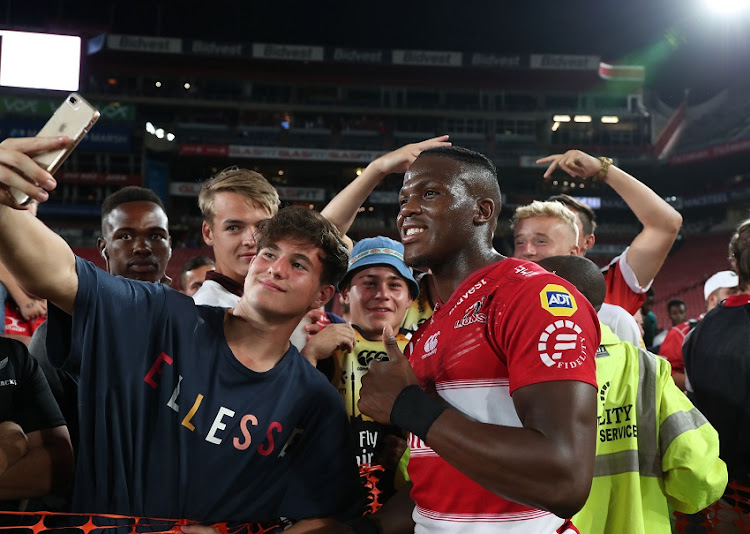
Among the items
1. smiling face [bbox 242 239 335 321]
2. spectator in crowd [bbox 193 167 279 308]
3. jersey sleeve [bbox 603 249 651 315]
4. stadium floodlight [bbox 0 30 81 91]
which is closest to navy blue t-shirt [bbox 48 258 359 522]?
smiling face [bbox 242 239 335 321]

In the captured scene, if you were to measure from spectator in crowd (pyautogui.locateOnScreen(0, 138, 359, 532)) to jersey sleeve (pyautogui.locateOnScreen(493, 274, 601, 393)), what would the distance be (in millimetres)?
818

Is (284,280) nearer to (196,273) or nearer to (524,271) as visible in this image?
(524,271)

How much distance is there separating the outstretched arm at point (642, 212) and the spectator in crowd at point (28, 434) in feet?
8.41

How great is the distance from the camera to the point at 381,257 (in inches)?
115

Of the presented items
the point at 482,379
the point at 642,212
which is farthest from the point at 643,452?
the point at 642,212

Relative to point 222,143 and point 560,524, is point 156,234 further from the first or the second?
point 222,143

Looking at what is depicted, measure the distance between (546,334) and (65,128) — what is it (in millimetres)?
1216

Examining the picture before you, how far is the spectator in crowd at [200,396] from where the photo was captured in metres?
1.76

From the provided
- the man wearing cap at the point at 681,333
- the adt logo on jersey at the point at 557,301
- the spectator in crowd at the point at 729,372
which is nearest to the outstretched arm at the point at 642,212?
the spectator in crowd at the point at 729,372

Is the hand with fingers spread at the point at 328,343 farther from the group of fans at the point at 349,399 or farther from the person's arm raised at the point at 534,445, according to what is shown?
the person's arm raised at the point at 534,445

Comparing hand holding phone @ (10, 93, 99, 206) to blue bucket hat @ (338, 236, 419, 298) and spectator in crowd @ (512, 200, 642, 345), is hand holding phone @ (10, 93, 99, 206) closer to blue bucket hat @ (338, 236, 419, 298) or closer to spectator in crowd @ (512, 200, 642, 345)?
blue bucket hat @ (338, 236, 419, 298)

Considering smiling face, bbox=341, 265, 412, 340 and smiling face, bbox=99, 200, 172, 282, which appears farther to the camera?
smiling face, bbox=99, 200, 172, 282

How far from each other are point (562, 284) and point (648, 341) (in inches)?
349

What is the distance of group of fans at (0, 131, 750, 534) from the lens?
1.42 m
